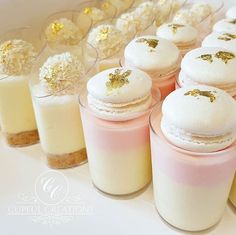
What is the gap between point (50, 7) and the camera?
135 centimetres

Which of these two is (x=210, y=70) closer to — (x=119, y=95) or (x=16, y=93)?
(x=119, y=95)

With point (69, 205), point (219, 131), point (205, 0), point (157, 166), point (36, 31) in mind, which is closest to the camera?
point (219, 131)

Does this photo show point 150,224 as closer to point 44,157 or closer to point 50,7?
point 44,157

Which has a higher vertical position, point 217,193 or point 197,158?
point 197,158

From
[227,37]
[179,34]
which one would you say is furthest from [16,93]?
[227,37]

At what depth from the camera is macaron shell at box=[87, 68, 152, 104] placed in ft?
2.52

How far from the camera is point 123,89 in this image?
77 centimetres

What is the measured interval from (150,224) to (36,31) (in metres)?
0.81

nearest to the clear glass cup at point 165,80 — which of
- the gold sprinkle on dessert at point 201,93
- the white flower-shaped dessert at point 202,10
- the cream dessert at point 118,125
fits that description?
the cream dessert at point 118,125

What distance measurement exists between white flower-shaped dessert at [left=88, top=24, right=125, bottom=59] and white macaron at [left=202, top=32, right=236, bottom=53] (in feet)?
0.86

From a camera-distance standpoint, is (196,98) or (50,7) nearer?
(196,98)

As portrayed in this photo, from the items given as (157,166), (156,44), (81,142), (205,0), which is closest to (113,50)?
(156,44)

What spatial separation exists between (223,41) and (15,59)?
58 cm

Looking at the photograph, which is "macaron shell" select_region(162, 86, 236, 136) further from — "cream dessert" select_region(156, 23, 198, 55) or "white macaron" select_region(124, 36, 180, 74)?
"cream dessert" select_region(156, 23, 198, 55)
